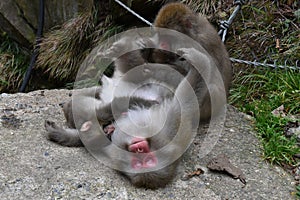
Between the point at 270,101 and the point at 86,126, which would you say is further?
the point at 270,101

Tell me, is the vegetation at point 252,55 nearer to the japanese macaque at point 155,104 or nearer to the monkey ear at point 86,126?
the japanese macaque at point 155,104

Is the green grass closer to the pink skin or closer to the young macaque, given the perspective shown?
the young macaque

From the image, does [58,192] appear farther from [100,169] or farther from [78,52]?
[78,52]

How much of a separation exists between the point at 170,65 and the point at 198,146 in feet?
1.86

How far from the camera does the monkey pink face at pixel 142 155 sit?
2.71 m

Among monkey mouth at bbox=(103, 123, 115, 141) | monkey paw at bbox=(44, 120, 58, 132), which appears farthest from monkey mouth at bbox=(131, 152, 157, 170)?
monkey paw at bbox=(44, 120, 58, 132)

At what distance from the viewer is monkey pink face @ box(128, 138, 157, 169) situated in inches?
107

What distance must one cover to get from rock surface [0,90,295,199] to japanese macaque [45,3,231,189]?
0.08 meters

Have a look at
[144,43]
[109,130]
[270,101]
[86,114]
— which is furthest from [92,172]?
[270,101]

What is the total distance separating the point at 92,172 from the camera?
9.52ft

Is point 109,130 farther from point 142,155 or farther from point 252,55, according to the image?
point 252,55

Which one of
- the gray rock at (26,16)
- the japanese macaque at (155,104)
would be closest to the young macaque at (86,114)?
the japanese macaque at (155,104)

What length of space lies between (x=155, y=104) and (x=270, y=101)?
1209mm

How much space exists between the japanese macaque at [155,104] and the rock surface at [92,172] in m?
0.08
